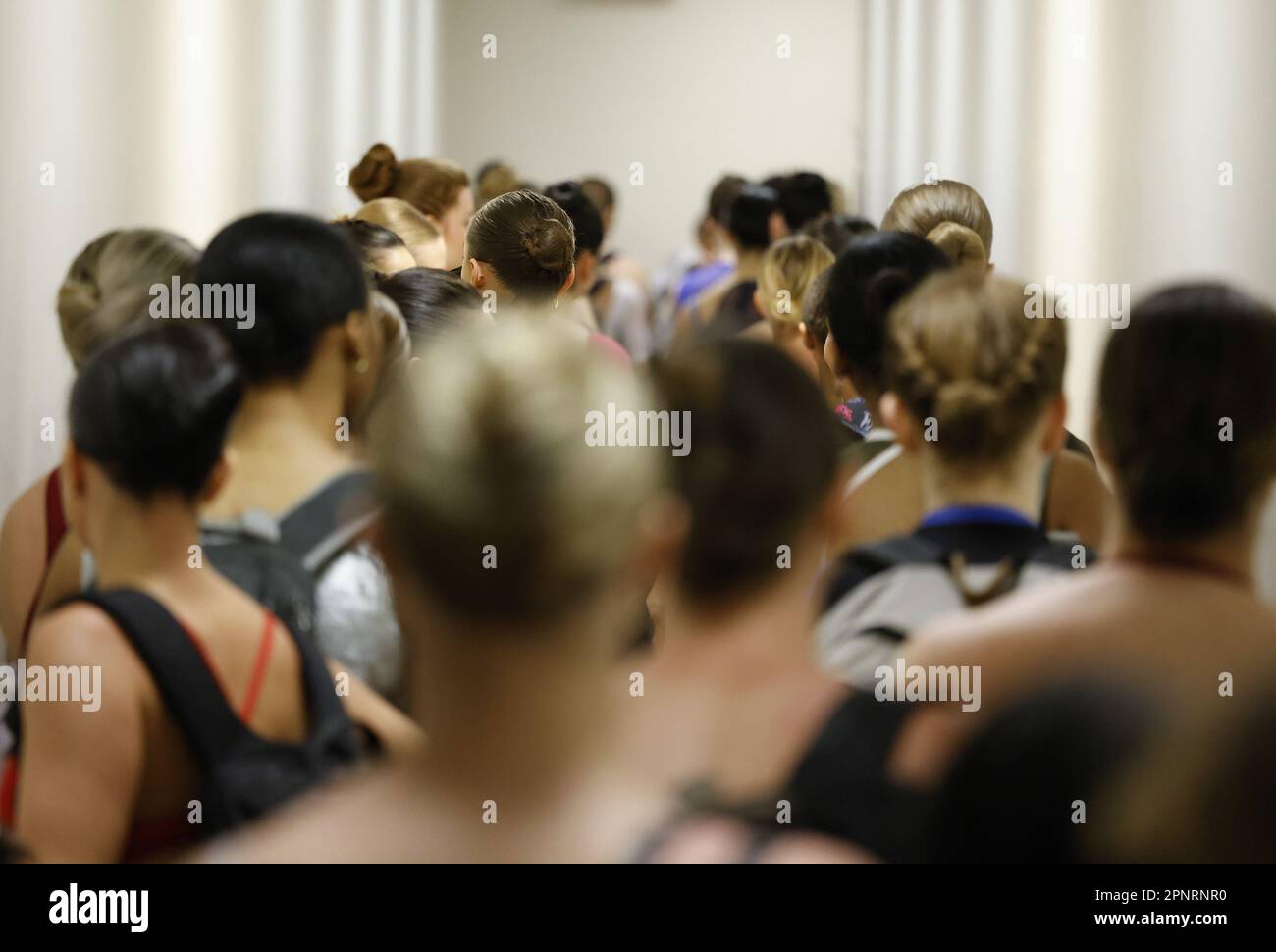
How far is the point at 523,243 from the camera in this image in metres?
3.17

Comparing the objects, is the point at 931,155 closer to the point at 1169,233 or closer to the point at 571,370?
the point at 1169,233

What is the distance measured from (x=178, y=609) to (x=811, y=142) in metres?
10.8

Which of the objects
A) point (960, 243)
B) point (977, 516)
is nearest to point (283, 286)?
point (977, 516)

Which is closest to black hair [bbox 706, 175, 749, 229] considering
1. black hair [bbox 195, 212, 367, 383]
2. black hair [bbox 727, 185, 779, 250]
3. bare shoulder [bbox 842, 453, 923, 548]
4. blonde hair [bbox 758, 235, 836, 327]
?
black hair [bbox 727, 185, 779, 250]

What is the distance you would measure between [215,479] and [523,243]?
5.24 ft

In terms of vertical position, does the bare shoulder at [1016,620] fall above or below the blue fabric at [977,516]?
below

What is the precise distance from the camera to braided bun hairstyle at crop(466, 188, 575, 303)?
3.17m

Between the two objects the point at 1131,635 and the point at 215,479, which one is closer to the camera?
the point at 1131,635

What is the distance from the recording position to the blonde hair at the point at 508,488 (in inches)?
37.5

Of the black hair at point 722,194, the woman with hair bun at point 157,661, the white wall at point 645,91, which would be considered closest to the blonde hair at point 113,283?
the woman with hair bun at point 157,661

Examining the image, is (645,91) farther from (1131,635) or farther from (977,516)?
(1131,635)

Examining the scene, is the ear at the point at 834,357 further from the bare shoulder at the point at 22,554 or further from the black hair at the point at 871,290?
the bare shoulder at the point at 22,554

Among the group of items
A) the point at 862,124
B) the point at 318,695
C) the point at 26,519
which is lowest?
the point at 318,695

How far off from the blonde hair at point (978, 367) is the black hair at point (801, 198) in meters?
4.40
